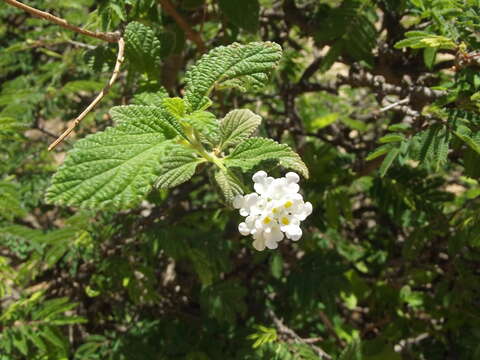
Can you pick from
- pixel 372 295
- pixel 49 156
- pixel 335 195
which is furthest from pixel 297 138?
pixel 49 156

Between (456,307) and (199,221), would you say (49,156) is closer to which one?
(199,221)

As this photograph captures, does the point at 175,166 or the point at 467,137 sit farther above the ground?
the point at 175,166

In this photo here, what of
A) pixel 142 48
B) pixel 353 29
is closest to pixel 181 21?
pixel 142 48

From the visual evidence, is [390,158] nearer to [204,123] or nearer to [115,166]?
[204,123]

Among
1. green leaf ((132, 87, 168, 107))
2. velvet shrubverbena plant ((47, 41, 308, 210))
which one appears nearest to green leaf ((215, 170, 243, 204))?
velvet shrubverbena plant ((47, 41, 308, 210))

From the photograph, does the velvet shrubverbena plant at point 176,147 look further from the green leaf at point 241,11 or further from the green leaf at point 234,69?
the green leaf at point 241,11

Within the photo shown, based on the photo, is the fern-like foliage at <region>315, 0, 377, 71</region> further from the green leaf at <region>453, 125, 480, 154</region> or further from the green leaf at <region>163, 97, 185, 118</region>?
the green leaf at <region>163, 97, 185, 118</region>
